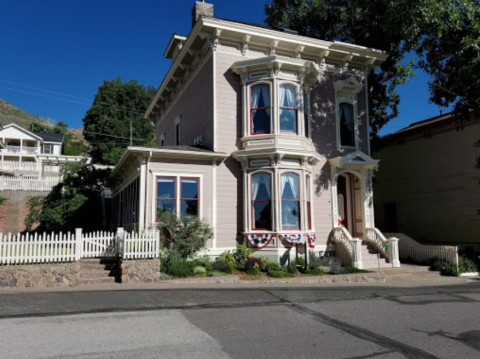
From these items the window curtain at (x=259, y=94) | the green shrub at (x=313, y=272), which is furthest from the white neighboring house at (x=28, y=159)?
the green shrub at (x=313, y=272)

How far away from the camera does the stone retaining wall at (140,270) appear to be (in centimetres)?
1143

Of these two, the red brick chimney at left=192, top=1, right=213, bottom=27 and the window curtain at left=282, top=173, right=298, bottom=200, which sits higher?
the red brick chimney at left=192, top=1, right=213, bottom=27

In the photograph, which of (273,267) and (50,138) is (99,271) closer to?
(273,267)

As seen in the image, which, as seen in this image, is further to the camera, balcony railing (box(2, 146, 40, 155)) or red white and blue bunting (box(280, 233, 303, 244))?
balcony railing (box(2, 146, 40, 155))

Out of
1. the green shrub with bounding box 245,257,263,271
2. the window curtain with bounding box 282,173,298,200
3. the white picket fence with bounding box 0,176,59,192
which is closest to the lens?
the green shrub with bounding box 245,257,263,271

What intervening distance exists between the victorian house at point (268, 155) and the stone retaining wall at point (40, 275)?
3169mm

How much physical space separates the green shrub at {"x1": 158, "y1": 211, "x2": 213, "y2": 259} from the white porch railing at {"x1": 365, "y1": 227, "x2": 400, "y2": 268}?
22.3 ft

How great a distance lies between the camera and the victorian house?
14.3 meters

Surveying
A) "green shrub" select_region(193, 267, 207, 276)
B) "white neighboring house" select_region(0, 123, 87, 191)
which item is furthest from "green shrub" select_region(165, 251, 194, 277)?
"white neighboring house" select_region(0, 123, 87, 191)

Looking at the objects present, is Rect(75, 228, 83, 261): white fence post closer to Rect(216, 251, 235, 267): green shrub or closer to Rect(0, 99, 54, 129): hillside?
Rect(216, 251, 235, 267): green shrub

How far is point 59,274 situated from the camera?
11086 millimetres

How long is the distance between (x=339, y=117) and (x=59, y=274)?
1208cm

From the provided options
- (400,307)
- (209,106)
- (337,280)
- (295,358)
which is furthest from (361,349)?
(209,106)

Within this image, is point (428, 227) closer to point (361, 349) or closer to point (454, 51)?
point (454, 51)
